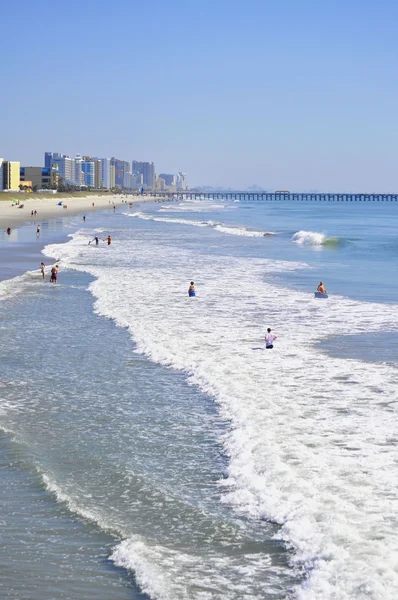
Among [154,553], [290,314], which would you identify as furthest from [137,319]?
[154,553]

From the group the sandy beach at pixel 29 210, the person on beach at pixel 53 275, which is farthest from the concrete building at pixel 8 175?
the person on beach at pixel 53 275

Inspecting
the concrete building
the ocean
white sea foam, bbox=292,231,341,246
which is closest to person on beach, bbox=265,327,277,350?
the ocean

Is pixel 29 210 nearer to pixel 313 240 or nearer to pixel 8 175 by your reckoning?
pixel 313 240

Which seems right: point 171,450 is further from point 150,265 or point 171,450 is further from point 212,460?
point 150,265

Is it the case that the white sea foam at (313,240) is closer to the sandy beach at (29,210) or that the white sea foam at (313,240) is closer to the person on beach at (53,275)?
the sandy beach at (29,210)

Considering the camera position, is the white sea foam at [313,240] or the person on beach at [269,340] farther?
the white sea foam at [313,240]

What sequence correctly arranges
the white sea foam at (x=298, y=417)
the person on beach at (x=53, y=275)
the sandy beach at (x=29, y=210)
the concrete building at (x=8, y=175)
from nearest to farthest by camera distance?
1. the white sea foam at (x=298, y=417)
2. the person on beach at (x=53, y=275)
3. the sandy beach at (x=29, y=210)
4. the concrete building at (x=8, y=175)

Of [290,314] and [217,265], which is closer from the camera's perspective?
[290,314]
